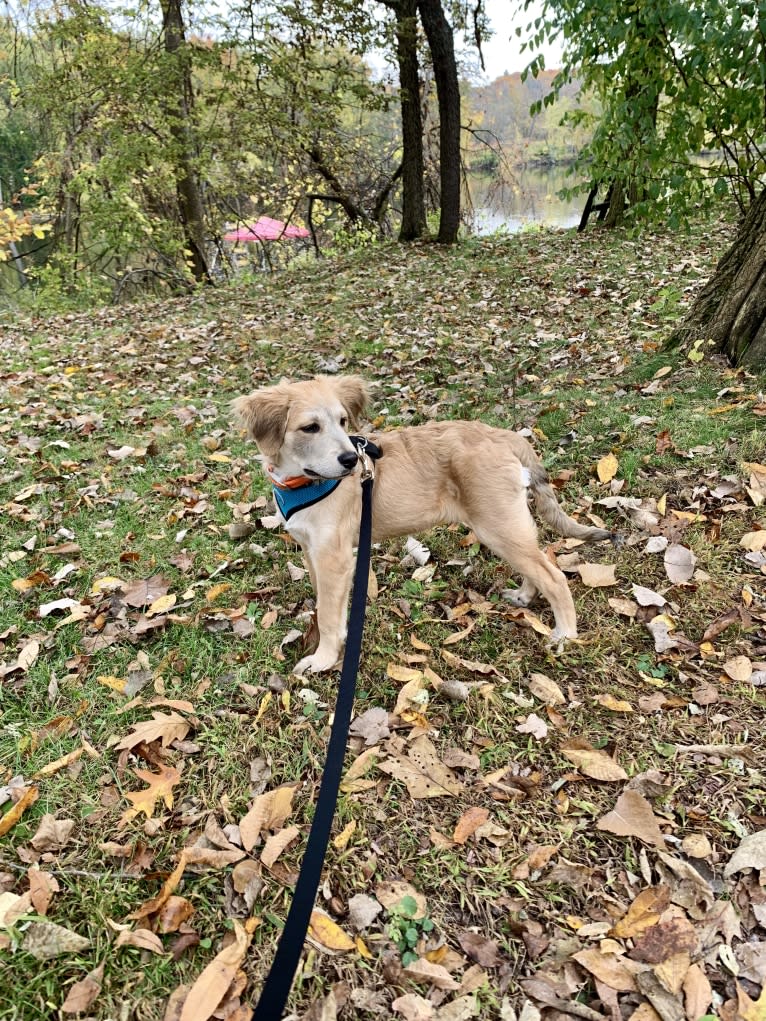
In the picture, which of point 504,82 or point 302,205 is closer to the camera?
point 302,205

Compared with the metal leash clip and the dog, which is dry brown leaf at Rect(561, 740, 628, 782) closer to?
the dog

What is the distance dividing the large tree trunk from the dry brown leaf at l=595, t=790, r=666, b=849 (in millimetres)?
4245

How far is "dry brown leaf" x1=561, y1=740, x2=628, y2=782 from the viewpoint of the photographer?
2486 millimetres

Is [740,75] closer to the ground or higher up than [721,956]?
higher up

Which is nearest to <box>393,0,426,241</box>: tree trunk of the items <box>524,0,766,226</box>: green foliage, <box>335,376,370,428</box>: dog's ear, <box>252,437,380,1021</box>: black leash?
<box>524,0,766,226</box>: green foliage

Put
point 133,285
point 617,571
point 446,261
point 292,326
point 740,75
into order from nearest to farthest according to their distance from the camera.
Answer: point 617,571
point 740,75
point 292,326
point 446,261
point 133,285

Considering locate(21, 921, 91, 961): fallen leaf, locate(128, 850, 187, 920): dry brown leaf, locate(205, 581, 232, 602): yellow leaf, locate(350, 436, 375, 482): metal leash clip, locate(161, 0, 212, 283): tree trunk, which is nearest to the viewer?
locate(21, 921, 91, 961): fallen leaf

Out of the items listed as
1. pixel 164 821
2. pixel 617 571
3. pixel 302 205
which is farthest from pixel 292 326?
pixel 302 205

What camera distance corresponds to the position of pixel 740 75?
4.42 metres

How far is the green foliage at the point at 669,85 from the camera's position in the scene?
405 centimetres

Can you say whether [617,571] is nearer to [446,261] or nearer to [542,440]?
[542,440]

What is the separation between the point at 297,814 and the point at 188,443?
4453mm

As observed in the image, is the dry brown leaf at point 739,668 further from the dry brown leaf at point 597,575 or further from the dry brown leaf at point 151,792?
the dry brown leaf at point 151,792

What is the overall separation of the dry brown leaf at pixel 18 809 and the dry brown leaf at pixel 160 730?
376mm
